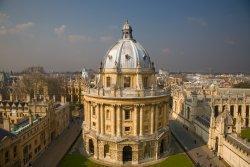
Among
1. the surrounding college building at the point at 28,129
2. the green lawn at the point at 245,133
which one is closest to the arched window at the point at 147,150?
the surrounding college building at the point at 28,129

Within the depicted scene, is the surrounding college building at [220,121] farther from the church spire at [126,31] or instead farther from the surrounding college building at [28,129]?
the surrounding college building at [28,129]

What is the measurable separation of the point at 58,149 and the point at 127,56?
2154cm

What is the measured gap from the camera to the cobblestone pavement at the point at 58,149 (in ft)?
149

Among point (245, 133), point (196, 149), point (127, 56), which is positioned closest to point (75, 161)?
point (127, 56)

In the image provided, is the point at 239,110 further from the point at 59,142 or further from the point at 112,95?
the point at 59,142

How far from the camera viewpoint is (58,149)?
171 ft

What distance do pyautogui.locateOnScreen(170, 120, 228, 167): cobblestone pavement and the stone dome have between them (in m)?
17.4

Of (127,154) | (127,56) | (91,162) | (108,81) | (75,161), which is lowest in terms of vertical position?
(91,162)

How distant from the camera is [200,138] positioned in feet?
195

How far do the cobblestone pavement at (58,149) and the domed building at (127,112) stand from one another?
5.43 m

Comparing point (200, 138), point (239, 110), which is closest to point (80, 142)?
point (200, 138)

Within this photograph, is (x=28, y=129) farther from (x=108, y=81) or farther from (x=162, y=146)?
(x=162, y=146)

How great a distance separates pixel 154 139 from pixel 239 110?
1356 inches

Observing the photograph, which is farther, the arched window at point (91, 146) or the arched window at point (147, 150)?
the arched window at point (91, 146)
